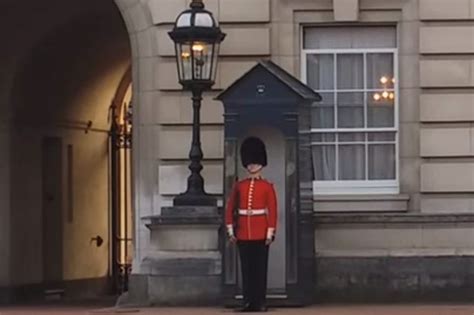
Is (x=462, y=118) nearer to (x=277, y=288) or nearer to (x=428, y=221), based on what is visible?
(x=428, y=221)

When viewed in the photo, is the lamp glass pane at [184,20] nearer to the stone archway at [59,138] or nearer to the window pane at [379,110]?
the window pane at [379,110]

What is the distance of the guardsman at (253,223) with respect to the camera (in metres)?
19.0

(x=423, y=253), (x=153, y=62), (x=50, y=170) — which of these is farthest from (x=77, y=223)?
(x=423, y=253)

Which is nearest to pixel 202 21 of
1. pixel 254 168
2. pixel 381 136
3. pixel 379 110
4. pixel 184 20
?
pixel 184 20

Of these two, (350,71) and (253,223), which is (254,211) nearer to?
(253,223)

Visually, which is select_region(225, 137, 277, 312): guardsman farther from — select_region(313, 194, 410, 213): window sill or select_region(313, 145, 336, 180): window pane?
select_region(313, 145, 336, 180): window pane

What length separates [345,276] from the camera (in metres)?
20.7

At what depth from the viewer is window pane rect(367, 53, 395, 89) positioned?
859 inches

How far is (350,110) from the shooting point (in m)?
22.0

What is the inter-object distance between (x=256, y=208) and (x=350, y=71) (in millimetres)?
3526

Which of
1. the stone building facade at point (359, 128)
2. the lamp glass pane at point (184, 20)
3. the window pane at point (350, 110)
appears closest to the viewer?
the lamp glass pane at point (184, 20)

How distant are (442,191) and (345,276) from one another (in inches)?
66.9

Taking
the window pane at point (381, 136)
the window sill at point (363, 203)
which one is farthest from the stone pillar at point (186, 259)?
the window pane at point (381, 136)

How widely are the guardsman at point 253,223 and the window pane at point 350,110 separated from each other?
114 inches
